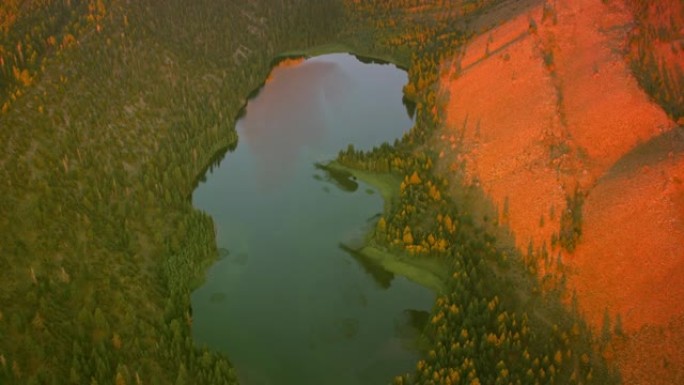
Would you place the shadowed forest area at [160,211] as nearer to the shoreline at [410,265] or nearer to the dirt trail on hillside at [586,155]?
the shoreline at [410,265]

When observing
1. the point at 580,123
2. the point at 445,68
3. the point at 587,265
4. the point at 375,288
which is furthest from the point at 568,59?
the point at 375,288

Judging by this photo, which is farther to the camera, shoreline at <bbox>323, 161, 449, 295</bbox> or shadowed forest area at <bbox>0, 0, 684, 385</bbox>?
shoreline at <bbox>323, 161, 449, 295</bbox>

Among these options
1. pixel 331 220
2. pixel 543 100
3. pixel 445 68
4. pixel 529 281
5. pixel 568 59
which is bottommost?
pixel 529 281

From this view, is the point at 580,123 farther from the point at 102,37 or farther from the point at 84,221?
the point at 102,37

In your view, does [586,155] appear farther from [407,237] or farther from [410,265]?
[410,265]

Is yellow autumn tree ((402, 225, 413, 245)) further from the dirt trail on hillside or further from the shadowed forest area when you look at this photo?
the dirt trail on hillside

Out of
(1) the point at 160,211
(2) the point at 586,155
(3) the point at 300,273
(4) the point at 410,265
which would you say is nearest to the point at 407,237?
(4) the point at 410,265

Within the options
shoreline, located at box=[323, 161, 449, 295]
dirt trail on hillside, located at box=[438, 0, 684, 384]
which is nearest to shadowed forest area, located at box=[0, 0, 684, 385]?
shoreline, located at box=[323, 161, 449, 295]
